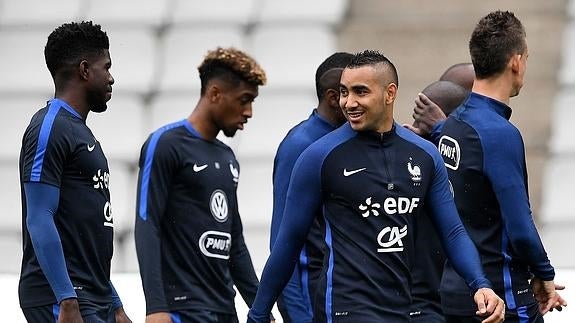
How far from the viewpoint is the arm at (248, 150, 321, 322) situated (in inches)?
181

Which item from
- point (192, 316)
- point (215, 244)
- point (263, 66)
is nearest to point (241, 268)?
point (215, 244)

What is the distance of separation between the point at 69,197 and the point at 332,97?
154 cm

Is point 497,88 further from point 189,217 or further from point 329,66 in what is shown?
point 189,217

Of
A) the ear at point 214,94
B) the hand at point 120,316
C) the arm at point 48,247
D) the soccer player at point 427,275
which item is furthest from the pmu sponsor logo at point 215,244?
the arm at point 48,247

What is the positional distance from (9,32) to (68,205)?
856 cm

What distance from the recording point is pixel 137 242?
19.0 ft

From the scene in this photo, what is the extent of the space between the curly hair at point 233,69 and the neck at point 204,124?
16 centimetres

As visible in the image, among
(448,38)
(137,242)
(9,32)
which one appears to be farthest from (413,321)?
(9,32)

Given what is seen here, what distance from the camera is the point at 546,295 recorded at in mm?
5117

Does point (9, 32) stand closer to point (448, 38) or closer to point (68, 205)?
point (448, 38)

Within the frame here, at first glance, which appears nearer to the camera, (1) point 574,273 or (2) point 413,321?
(2) point 413,321

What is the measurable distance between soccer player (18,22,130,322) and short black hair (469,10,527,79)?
1.46m

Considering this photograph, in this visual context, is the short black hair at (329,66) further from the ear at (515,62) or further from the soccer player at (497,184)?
the ear at (515,62)

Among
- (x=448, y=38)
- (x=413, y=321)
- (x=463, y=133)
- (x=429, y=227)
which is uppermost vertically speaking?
(x=448, y=38)
